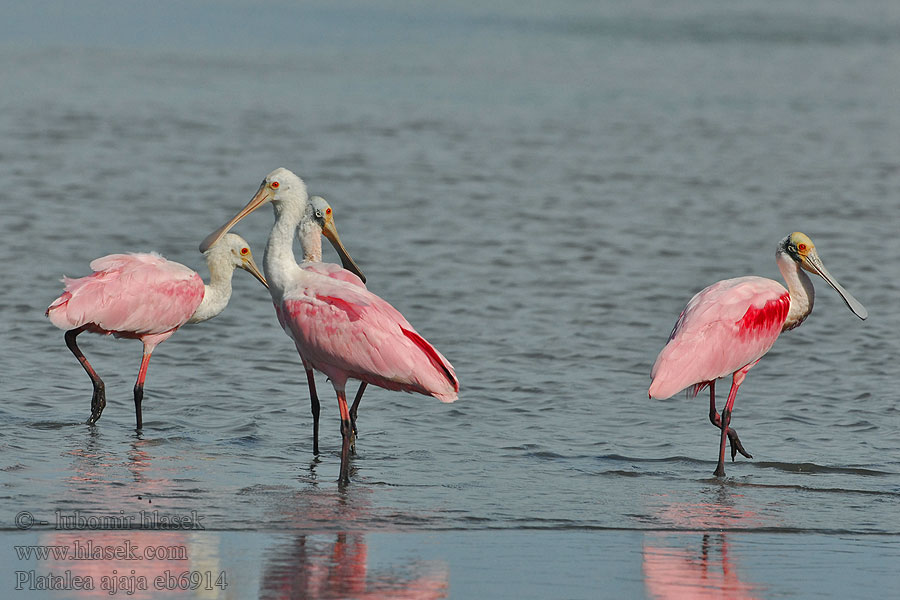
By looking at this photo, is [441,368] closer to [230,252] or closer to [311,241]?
[311,241]

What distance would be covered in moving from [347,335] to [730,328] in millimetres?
2231

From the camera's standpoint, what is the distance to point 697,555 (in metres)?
6.56

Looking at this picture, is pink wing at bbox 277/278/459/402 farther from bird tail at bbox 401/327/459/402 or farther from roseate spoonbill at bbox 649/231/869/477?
roseate spoonbill at bbox 649/231/869/477

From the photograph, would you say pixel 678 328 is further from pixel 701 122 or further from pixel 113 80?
pixel 113 80

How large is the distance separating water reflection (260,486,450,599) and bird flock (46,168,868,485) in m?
1.03

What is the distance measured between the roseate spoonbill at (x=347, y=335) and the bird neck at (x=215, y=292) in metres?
1.66

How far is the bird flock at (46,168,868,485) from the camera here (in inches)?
316

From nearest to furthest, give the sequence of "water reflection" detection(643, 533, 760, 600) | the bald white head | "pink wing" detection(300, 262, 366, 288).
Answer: "water reflection" detection(643, 533, 760, 600)
the bald white head
"pink wing" detection(300, 262, 366, 288)

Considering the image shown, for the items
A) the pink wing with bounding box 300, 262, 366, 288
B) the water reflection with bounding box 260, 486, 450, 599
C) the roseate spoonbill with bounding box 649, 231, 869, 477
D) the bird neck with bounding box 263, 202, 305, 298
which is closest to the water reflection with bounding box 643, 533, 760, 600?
the water reflection with bounding box 260, 486, 450, 599

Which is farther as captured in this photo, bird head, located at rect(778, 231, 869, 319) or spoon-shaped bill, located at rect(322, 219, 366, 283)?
spoon-shaped bill, located at rect(322, 219, 366, 283)

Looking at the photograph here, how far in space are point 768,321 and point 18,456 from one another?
4.27m

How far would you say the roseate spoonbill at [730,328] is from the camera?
27.5ft

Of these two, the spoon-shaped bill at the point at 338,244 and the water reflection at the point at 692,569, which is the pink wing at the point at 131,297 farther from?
the water reflection at the point at 692,569

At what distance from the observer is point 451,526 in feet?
22.7
